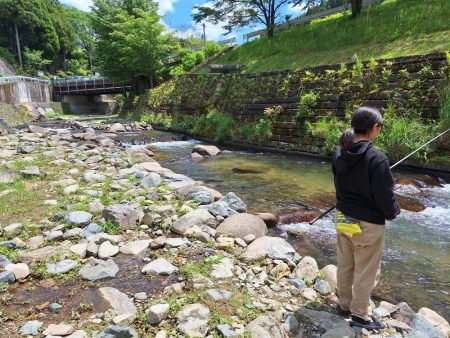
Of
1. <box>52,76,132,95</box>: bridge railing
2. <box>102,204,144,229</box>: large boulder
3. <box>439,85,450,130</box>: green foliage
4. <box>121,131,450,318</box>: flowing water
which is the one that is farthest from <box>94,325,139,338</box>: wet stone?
<box>52,76,132,95</box>: bridge railing

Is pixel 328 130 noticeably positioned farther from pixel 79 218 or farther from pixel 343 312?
pixel 343 312

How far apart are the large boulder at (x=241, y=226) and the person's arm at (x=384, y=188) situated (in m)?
2.19

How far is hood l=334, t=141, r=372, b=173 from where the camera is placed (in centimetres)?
257

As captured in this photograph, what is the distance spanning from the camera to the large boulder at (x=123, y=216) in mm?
4391

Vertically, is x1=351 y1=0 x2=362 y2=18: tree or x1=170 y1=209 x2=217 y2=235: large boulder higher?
x1=351 y1=0 x2=362 y2=18: tree

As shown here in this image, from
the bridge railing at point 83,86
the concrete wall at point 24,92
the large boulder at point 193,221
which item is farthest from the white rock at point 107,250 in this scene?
the bridge railing at point 83,86

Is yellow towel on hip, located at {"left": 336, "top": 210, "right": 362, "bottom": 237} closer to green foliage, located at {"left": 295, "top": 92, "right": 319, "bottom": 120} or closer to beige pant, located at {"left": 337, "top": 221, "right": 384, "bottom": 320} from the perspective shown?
beige pant, located at {"left": 337, "top": 221, "right": 384, "bottom": 320}

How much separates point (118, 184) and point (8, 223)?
212cm

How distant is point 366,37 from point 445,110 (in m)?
8.52

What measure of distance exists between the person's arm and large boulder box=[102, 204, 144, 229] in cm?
305


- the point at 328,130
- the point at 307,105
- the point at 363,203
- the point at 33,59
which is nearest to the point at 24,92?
the point at 307,105

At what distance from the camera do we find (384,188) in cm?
249

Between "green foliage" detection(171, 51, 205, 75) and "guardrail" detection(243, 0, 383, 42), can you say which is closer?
"guardrail" detection(243, 0, 383, 42)

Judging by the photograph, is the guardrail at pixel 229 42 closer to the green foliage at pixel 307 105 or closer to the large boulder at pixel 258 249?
the green foliage at pixel 307 105
